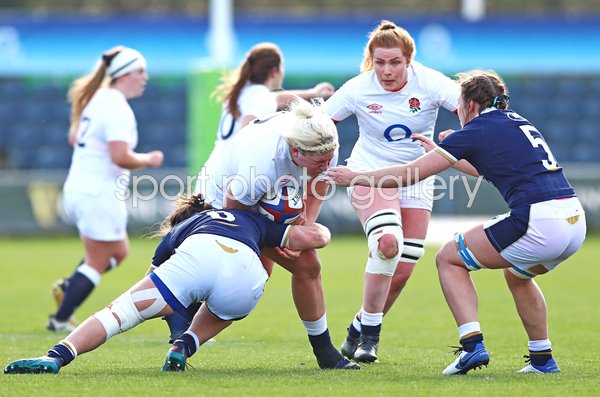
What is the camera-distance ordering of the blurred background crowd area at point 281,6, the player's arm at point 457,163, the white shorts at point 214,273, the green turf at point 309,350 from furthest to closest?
the blurred background crowd area at point 281,6 < the player's arm at point 457,163 < the white shorts at point 214,273 < the green turf at point 309,350

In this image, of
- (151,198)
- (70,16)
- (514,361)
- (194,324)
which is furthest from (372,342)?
(70,16)

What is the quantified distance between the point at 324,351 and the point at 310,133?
1295 mm

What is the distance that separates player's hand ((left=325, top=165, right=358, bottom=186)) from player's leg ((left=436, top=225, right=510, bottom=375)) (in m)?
0.66

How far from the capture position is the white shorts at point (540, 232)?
5492mm

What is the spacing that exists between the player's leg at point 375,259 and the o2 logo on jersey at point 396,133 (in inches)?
14.5

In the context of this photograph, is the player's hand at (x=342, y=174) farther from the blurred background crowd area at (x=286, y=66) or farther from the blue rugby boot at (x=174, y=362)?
the blurred background crowd area at (x=286, y=66)

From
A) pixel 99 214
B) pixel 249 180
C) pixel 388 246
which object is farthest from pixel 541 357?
pixel 99 214

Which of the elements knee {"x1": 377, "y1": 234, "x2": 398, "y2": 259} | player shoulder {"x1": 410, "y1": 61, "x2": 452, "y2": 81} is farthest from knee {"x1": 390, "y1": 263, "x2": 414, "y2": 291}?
player shoulder {"x1": 410, "y1": 61, "x2": 452, "y2": 81}

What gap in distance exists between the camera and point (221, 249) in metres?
5.39

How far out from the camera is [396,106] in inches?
267

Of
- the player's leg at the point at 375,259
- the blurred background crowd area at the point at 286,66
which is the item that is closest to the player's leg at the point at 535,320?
the player's leg at the point at 375,259

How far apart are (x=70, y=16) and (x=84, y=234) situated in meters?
12.9

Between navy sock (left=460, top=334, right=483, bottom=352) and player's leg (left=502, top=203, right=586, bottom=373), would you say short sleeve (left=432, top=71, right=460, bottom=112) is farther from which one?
navy sock (left=460, top=334, right=483, bottom=352)

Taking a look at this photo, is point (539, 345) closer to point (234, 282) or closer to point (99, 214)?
point (234, 282)
